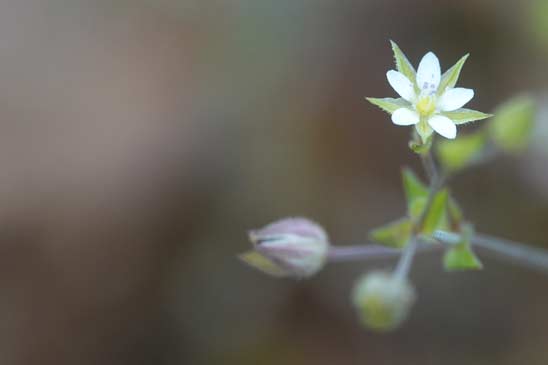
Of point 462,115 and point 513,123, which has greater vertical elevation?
point 513,123

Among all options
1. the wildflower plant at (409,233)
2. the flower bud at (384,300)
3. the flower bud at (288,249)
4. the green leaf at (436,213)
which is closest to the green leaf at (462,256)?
the wildflower plant at (409,233)

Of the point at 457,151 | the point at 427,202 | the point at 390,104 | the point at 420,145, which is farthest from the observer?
the point at 457,151

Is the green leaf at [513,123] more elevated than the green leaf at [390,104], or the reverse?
the green leaf at [513,123]

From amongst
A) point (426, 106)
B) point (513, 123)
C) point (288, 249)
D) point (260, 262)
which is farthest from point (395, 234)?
point (513, 123)

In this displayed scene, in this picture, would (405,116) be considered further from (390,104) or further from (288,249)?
(288,249)

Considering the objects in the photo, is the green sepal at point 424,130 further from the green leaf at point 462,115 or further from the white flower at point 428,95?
the green leaf at point 462,115

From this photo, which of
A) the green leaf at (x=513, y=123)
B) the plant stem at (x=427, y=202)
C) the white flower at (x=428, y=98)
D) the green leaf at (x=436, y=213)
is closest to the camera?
the white flower at (x=428, y=98)
